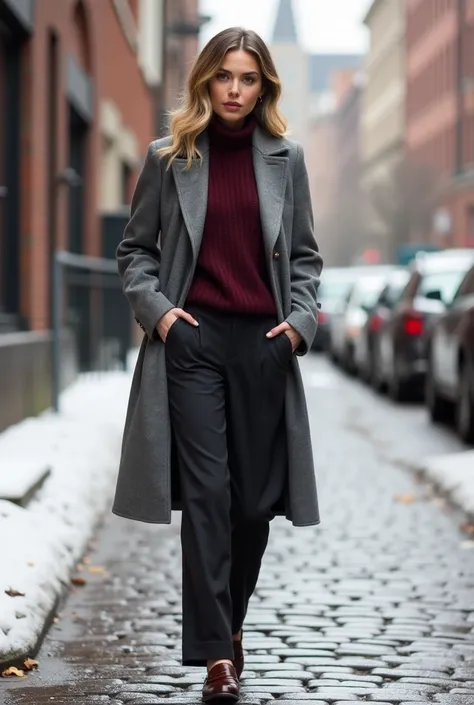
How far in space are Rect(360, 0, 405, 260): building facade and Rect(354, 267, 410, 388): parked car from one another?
5910 cm

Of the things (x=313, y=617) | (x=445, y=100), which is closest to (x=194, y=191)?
(x=313, y=617)

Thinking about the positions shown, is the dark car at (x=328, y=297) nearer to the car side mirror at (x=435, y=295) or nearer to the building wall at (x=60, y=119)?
the building wall at (x=60, y=119)

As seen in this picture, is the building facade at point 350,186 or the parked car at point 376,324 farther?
the building facade at point 350,186

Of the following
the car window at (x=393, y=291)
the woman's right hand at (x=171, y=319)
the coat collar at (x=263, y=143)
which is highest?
the coat collar at (x=263, y=143)

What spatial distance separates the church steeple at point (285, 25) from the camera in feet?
616

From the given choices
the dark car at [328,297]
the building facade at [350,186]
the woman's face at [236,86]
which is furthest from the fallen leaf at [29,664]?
the building facade at [350,186]

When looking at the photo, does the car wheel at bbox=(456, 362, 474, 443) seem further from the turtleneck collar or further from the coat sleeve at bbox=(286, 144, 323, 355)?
the turtleneck collar

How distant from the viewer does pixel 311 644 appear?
5492 mm

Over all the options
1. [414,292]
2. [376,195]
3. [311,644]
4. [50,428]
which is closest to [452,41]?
[376,195]

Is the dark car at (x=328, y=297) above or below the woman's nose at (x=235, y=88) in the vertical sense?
below

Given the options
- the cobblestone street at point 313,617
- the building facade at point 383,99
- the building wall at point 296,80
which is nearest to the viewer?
the cobblestone street at point 313,617

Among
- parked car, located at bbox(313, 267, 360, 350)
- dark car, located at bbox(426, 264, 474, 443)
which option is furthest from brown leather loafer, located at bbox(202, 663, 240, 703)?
parked car, located at bbox(313, 267, 360, 350)

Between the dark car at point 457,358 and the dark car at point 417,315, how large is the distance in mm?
1947

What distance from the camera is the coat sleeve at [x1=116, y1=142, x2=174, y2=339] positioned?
4590 millimetres
